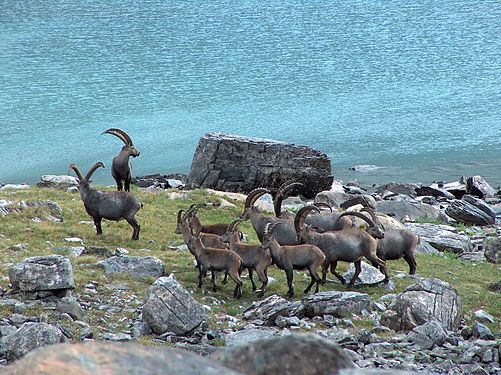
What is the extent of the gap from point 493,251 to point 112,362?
16654mm

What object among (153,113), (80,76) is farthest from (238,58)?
(153,113)

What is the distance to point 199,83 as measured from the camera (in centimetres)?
5309

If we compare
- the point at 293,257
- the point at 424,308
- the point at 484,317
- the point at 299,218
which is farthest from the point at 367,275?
the point at 424,308

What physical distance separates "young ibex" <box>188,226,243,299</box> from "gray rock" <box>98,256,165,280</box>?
32.7 inches

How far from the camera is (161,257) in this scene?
53.5 feet

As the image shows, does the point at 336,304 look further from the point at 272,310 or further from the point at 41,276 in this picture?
the point at 41,276

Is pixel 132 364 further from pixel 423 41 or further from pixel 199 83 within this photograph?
pixel 423 41

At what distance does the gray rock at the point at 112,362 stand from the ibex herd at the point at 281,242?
965 centimetres

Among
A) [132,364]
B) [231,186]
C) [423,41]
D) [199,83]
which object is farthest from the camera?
[423,41]

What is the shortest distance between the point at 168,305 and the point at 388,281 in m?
5.06

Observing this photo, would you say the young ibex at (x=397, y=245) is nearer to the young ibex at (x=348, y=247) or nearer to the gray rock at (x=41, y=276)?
the young ibex at (x=348, y=247)

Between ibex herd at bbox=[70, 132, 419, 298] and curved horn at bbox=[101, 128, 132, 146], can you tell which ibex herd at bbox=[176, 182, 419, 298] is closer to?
ibex herd at bbox=[70, 132, 419, 298]

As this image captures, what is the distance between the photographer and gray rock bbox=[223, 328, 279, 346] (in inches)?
438

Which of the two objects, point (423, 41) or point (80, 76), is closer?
point (80, 76)
